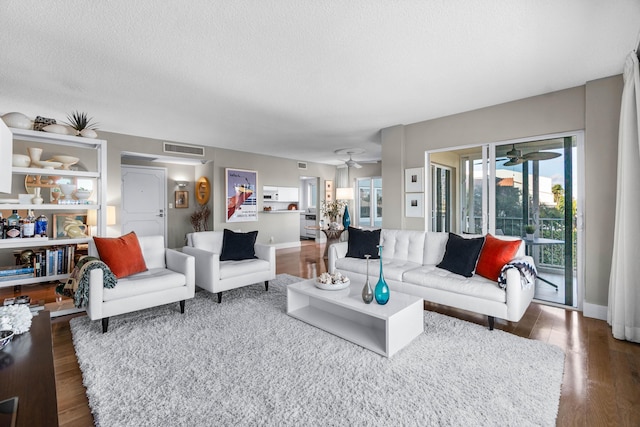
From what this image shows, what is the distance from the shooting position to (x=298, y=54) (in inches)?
105

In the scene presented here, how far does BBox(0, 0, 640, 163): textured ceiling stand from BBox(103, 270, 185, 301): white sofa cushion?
81.3 inches

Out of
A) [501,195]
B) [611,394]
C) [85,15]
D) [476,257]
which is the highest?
[85,15]

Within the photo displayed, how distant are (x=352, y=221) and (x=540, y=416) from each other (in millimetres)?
7708

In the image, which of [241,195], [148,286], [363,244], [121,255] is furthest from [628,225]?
[241,195]

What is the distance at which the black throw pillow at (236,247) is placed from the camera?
13.1 feet

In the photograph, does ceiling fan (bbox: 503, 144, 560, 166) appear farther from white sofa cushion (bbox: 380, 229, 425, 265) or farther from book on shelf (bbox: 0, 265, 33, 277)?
book on shelf (bbox: 0, 265, 33, 277)

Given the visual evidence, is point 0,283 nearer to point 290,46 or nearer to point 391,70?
point 290,46

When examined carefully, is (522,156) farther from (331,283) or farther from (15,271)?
(15,271)

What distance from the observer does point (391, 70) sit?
296cm

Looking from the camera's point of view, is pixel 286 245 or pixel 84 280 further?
pixel 286 245

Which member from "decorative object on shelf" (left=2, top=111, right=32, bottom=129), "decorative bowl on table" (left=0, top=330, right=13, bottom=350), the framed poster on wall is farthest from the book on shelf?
the framed poster on wall

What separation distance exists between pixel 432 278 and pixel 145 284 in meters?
2.91

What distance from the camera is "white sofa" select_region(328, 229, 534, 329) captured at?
2695 mm

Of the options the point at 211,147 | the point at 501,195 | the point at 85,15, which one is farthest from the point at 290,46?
the point at 211,147
